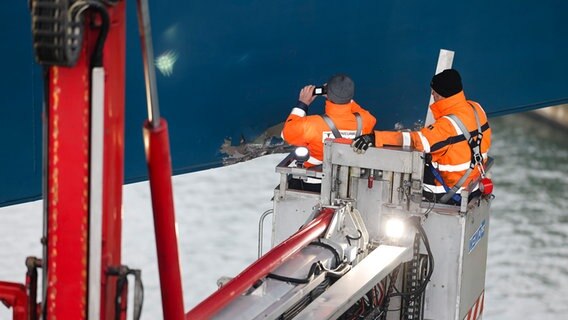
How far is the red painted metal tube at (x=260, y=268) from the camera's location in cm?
404

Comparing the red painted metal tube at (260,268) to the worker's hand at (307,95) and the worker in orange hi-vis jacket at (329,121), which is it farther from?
the worker's hand at (307,95)

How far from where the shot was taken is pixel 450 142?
18.4 feet

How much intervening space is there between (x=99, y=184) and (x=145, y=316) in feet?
15.5

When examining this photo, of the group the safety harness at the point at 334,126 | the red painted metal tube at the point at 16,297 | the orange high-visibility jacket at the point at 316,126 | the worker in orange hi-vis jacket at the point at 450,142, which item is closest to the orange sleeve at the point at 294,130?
the orange high-visibility jacket at the point at 316,126

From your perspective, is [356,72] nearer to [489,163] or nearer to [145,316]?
[489,163]

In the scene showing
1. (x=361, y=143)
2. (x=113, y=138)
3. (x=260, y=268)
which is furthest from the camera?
(x=361, y=143)

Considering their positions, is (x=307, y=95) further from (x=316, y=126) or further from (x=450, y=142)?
(x=450, y=142)

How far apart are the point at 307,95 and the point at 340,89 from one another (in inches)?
10.2

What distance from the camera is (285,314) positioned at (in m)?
4.70

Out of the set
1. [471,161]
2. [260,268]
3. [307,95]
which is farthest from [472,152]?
[260,268]

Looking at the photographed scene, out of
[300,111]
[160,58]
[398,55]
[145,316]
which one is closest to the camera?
[160,58]

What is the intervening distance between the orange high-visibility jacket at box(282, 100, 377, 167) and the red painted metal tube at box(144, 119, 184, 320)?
2713 mm

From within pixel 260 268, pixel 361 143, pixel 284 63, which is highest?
pixel 284 63

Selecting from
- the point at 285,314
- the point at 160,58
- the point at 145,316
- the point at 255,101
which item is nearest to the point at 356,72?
the point at 255,101
